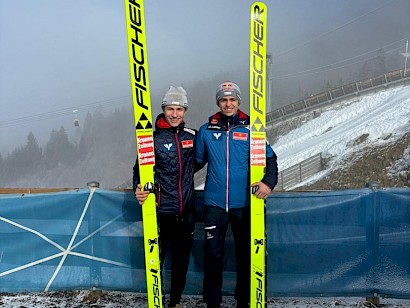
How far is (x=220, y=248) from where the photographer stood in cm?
340

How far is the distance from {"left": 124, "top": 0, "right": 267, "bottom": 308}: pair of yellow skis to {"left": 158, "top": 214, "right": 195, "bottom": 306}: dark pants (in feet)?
0.46

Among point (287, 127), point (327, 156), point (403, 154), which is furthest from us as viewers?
A: point (287, 127)

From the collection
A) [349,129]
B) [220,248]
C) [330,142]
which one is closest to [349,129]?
[349,129]

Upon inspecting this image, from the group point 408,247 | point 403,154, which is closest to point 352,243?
point 408,247

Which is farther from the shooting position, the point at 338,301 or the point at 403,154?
the point at 403,154

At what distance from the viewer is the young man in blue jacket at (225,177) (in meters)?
3.30

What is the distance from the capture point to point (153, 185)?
3.39 meters

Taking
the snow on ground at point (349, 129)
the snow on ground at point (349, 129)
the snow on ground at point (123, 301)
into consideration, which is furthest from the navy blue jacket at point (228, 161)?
the snow on ground at point (349, 129)

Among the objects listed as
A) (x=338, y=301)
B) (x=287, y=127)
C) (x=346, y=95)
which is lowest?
(x=338, y=301)

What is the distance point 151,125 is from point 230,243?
5.48 feet

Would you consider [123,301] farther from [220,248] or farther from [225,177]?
[225,177]

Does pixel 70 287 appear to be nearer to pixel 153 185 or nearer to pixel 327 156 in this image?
pixel 153 185

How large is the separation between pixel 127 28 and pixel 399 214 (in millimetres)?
3340

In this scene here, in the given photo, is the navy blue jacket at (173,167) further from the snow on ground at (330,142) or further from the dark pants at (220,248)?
the snow on ground at (330,142)
